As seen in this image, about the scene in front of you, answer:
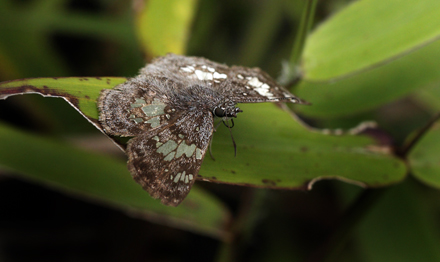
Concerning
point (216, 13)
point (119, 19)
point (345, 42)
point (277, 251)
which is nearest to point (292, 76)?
point (345, 42)

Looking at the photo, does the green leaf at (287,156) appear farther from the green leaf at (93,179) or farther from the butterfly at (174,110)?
the green leaf at (93,179)

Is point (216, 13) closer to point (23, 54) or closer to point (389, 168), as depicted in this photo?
point (23, 54)

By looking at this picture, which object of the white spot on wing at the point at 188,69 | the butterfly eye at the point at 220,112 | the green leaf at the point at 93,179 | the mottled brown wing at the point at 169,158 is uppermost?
the white spot on wing at the point at 188,69

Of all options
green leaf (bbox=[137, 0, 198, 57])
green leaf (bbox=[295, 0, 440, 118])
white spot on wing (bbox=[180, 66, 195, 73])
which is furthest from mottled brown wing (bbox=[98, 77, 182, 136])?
green leaf (bbox=[295, 0, 440, 118])

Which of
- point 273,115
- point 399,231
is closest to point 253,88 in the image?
point 273,115

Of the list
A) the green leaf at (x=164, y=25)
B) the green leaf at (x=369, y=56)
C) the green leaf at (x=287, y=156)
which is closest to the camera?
the green leaf at (x=287, y=156)

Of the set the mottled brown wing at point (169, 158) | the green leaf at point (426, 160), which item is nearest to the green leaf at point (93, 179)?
the mottled brown wing at point (169, 158)

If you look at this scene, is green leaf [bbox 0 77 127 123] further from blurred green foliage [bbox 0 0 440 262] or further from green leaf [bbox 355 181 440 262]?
green leaf [bbox 355 181 440 262]
